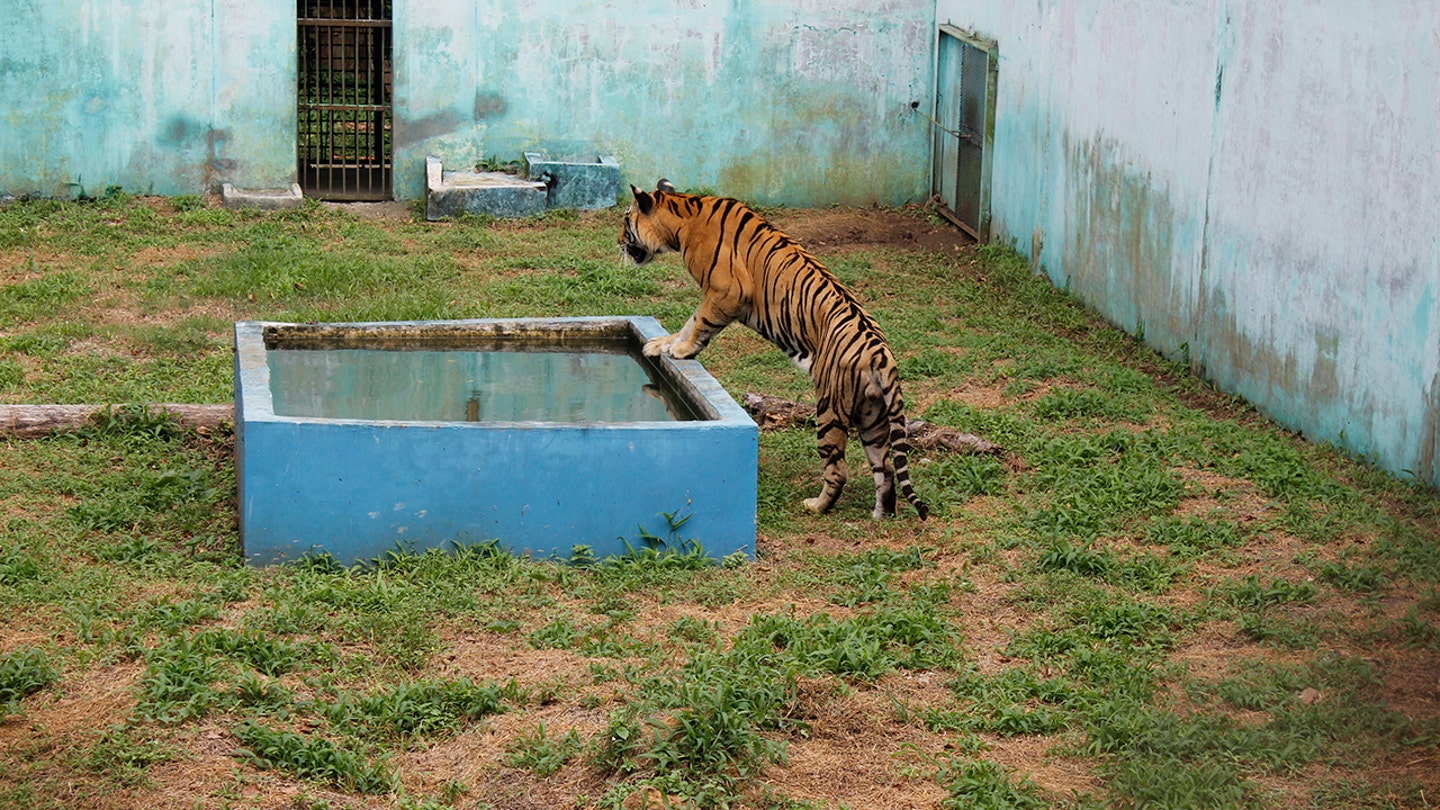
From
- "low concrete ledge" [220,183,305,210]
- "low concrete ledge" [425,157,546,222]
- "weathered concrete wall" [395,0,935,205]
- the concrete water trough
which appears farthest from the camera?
"weathered concrete wall" [395,0,935,205]

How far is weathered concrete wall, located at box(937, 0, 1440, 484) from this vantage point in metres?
7.56

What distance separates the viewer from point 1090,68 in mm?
11266

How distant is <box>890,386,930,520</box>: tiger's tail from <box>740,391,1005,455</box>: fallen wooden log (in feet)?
3.55

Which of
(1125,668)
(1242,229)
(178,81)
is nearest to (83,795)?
(1125,668)

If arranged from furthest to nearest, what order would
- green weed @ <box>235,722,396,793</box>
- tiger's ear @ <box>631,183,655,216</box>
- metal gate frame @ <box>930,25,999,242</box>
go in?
1. metal gate frame @ <box>930,25,999,242</box>
2. tiger's ear @ <box>631,183,655,216</box>
3. green weed @ <box>235,722,396,793</box>

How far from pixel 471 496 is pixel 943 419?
3.14 metres

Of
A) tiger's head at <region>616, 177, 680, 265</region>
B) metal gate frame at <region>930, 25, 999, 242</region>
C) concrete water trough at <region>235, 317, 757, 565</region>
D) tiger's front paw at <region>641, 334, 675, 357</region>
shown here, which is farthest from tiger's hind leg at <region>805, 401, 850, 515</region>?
metal gate frame at <region>930, 25, 999, 242</region>

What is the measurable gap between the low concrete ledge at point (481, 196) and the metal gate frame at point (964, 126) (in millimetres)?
3621

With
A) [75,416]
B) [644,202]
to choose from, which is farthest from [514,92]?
[75,416]

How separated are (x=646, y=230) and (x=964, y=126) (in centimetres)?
691

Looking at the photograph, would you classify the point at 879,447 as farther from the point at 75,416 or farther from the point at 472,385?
the point at 75,416

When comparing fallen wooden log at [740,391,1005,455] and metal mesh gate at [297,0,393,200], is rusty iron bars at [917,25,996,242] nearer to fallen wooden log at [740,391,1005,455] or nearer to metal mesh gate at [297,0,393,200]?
metal mesh gate at [297,0,393,200]

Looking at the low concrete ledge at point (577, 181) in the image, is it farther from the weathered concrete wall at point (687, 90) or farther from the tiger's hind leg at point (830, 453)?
the tiger's hind leg at point (830, 453)

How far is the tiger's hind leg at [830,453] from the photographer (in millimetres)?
7191
